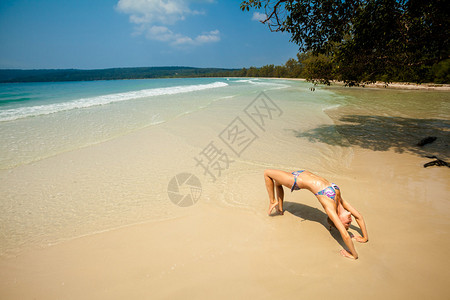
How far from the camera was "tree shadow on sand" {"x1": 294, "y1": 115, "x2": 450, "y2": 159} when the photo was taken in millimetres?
6182

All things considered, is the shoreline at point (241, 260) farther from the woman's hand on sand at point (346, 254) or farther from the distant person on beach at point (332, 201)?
the distant person on beach at point (332, 201)

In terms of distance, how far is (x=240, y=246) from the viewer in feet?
8.73

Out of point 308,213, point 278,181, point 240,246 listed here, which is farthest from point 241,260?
point 308,213

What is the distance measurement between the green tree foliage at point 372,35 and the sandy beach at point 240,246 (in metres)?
4.57

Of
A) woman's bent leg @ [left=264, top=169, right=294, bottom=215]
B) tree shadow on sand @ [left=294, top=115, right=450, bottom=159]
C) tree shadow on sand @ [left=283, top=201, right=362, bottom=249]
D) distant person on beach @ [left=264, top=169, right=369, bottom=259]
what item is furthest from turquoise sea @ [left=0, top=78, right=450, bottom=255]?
distant person on beach @ [left=264, top=169, right=369, bottom=259]

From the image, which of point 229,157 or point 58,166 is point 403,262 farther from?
point 58,166

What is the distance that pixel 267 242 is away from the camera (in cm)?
272

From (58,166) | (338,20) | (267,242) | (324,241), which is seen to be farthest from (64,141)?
(338,20)

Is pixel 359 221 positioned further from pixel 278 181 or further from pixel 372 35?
pixel 372 35

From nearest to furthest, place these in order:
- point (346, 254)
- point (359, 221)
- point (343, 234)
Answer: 1. point (343, 234)
2. point (346, 254)
3. point (359, 221)

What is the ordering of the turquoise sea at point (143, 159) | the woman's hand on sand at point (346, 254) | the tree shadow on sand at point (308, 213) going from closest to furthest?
the woman's hand on sand at point (346, 254)
the tree shadow on sand at point (308, 213)
the turquoise sea at point (143, 159)

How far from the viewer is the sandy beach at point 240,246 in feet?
6.96

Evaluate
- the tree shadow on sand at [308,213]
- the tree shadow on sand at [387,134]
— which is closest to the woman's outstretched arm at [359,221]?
the tree shadow on sand at [308,213]

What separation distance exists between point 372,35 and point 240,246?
860 centimetres
